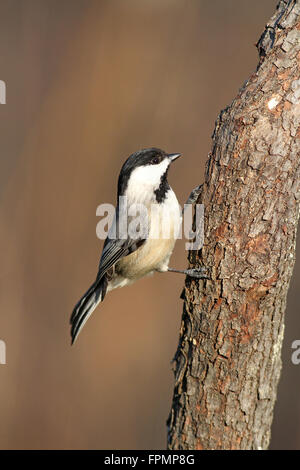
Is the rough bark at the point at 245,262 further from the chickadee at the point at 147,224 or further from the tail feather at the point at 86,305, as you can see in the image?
the tail feather at the point at 86,305

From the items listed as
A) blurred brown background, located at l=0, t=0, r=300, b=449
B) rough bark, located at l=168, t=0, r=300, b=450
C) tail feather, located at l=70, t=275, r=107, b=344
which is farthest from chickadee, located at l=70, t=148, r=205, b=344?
blurred brown background, located at l=0, t=0, r=300, b=449

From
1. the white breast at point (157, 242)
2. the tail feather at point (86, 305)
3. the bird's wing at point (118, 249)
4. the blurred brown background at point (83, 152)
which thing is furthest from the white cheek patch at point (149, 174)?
the blurred brown background at point (83, 152)

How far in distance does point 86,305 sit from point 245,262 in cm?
109

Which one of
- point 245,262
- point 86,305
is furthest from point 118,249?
point 245,262

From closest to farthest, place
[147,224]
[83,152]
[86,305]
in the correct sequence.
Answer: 1. [147,224]
2. [86,305]
3. [83,152]

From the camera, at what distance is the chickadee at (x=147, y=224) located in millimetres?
2385

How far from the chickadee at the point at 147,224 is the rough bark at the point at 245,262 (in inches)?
16.4

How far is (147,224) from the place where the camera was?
2391 millimetres

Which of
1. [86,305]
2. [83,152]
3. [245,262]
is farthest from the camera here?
[83,152]

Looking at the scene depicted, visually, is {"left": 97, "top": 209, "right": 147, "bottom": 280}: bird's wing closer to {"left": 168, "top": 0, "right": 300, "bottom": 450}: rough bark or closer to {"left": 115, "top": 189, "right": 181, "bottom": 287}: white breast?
{"left": 115, "top": 189, "right": 181, "bottom": 287}: white breast

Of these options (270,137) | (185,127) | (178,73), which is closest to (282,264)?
(270,137)

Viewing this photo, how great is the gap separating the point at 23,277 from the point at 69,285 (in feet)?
1.24

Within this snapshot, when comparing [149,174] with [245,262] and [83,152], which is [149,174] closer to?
[245,262]

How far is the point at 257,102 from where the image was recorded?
1.69 m
